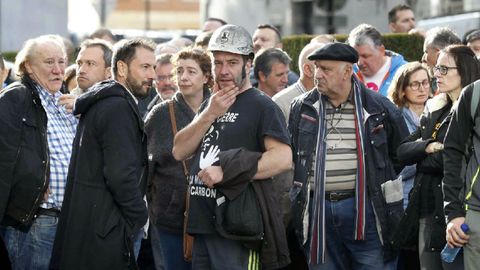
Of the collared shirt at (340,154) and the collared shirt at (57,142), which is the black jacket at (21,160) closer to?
the collared shirt at (57,142)

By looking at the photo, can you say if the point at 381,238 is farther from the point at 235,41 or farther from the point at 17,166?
the point at 17,166

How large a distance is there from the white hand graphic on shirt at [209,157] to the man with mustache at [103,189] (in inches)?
16.3

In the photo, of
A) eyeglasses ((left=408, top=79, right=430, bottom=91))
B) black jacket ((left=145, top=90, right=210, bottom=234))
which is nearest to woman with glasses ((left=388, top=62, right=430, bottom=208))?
eyeglasses ((left=408, top=79, right=430, bottom=91))

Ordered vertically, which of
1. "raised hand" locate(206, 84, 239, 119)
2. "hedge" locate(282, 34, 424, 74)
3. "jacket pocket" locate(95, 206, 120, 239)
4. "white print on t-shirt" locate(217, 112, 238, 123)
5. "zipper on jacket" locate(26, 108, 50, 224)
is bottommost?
"jacket pocket" locate(95, 206, 120, 239)

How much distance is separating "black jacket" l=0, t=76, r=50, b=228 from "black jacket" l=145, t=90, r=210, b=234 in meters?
1.12

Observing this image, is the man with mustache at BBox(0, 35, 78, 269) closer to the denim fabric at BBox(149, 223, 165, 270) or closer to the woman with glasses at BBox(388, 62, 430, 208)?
the denim fabric at BBox(149, 223, 165, 270)

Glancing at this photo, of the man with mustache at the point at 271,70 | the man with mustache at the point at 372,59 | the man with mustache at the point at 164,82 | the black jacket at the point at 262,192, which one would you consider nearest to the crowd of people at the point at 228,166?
the black jacket at the point at 262,192

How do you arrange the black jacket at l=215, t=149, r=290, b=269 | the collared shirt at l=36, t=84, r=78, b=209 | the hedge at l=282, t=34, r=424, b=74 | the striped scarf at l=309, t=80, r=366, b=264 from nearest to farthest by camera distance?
the black jacket at l=215, t=149, r=290, b=269, the collared shirt at l=36, t=84, r=78, b=209, the striped scarf at l=309, t=80, r=366, b=264, the hedge at l=282, t=34, r=424, b=74

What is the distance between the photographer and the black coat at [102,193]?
7211 millimetres

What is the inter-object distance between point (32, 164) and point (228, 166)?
1.48 m

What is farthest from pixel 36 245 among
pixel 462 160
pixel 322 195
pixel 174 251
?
pixel 462 160

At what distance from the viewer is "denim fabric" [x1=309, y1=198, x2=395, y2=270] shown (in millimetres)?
8133

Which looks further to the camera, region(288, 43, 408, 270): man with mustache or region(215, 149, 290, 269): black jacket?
region(288, 43, 408, 270): man with mustache

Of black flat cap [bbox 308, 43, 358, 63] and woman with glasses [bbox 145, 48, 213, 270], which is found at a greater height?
black flat cap [bbox 308, 43, 358, 63]
